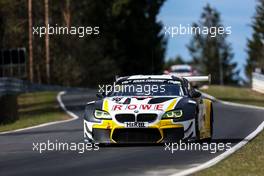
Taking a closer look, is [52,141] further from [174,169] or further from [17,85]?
[17,85]

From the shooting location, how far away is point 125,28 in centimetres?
7469

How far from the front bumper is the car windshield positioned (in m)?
1.18

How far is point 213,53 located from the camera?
146 meters

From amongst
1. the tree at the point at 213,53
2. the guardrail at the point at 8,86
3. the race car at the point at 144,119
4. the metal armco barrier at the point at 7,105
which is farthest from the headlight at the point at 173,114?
the tree at the point at 213,53

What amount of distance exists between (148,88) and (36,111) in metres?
15.8

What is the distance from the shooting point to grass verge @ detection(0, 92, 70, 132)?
24.2 metres

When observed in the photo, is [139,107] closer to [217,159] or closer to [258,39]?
[217,159]

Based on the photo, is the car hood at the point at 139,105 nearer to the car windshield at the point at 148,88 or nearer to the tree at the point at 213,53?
the car windshield at the point at 148,88

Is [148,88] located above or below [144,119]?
above

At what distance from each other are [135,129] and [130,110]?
334 millimetres

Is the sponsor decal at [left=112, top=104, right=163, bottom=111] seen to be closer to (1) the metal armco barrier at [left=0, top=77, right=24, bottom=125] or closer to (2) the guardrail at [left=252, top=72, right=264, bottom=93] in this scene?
(1) the metal armco barrier at [left=0, top=77, right=24, bottom=125]

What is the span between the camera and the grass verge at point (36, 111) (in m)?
24.2

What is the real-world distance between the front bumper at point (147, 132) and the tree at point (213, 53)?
128735 mm

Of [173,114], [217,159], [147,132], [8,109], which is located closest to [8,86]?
[8,109]
